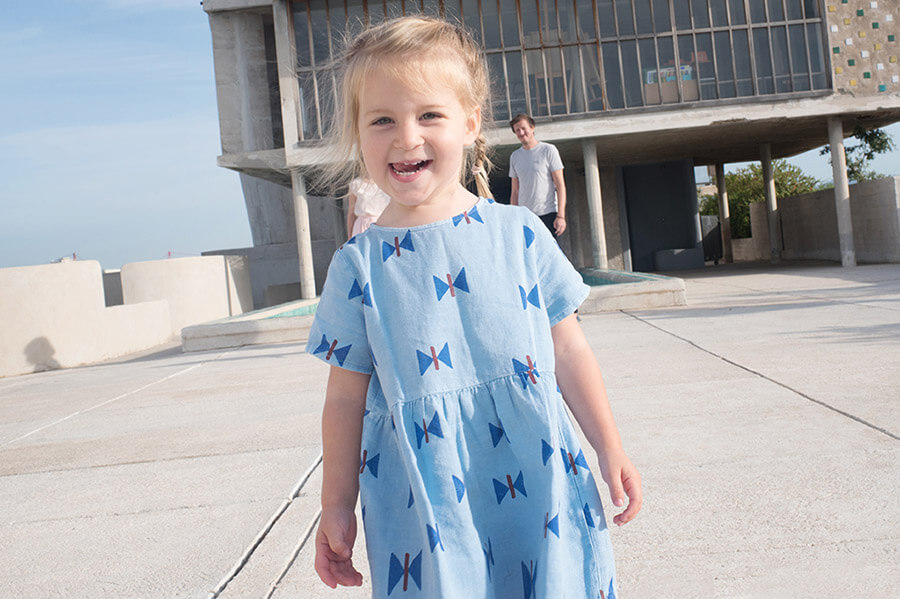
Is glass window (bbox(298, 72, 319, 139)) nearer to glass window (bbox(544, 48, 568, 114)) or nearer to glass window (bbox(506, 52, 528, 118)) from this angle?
glass window (bbox(506, 52, 528, 118))

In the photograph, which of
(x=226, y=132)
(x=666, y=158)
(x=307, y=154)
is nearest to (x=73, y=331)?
(x=307, y=154)

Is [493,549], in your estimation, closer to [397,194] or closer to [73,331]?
[397,194]

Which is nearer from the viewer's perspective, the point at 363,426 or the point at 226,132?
the point at 363,426

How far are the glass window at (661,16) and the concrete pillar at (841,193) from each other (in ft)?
13.4

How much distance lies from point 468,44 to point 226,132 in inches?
724

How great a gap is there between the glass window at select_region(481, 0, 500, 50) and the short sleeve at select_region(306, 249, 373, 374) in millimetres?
16842

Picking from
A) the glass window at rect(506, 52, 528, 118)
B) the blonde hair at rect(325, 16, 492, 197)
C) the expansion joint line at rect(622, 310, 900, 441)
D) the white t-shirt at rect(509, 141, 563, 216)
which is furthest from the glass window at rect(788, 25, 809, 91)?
the blonde hair at rect(325, 16, 492, 197)

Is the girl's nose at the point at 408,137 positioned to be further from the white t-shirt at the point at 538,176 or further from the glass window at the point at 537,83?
the glass window at the point at 537,83

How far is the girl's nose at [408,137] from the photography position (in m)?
1.35

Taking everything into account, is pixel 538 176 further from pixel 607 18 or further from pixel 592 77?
pixel 607 18

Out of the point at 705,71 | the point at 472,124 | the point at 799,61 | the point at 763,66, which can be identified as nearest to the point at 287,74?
the point at 705,71

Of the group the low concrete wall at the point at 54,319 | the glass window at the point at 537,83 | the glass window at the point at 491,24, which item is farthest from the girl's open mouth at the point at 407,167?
the glass window at the point at 491,24

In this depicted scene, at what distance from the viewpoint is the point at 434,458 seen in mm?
1247

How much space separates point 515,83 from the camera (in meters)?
17.4
